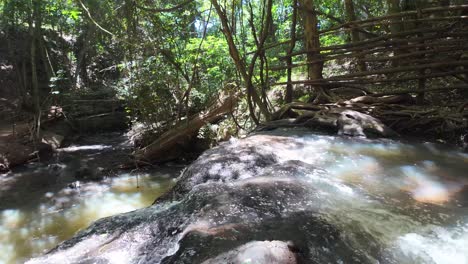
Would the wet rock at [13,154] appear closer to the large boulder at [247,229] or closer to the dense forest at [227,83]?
the dense forest at [227,83]

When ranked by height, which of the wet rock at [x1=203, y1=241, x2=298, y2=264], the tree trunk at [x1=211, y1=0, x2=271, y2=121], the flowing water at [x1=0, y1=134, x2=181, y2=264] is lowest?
the flowing water at [x1=0, y1=134, x2=181, y2=264]

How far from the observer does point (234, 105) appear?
701cm

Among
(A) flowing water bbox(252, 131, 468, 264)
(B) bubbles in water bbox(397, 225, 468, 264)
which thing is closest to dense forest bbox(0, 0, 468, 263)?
(A) flowing water bbox(252, 131, 468, 264)

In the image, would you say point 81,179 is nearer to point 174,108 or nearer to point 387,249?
point 174,108

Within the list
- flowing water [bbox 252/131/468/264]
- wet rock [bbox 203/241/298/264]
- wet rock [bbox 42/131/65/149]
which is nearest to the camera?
wet rock [bbox 203/241/298/264]

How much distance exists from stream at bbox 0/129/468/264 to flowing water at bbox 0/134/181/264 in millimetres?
360

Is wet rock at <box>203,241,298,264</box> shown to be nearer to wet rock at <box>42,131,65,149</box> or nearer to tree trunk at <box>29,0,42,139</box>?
tree trunk at <box>29,0,42,139</box>

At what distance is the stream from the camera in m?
1.81

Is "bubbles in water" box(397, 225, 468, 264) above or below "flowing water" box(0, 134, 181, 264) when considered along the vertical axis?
above

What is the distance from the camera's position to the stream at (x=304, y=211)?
5.94 feet

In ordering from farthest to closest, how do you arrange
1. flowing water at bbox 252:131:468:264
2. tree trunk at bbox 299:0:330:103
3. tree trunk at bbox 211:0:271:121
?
tree trunk at bbox 299:0:330:103, tree trunk at bbox 211:0:271:121, flowing water at bbox 252:131:468:264

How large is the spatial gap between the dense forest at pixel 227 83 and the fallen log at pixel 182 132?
21 mm

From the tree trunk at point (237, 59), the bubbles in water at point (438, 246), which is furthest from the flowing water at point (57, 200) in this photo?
the bubbles in water at point (438, 246)

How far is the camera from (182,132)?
23.0ft
